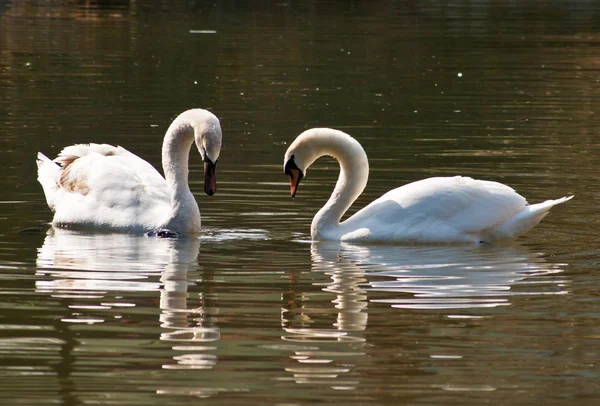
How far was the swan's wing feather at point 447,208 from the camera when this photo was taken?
11234 millimetres

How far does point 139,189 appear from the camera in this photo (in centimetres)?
1240

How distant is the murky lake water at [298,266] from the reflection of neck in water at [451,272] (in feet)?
0.11

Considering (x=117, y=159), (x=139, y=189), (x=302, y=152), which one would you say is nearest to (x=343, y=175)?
(x=302, y=152)

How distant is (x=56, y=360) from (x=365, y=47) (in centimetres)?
2870

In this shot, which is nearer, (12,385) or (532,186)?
(12,385)

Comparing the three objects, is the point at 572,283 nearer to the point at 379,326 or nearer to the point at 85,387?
the point at 379,326

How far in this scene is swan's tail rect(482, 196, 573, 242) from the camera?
36.8 feet

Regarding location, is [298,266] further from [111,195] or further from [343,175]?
[111,195]

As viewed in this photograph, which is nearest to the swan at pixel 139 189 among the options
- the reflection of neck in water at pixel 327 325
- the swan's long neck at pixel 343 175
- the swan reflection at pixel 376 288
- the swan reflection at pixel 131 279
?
the swan reflection at pixel 131 279

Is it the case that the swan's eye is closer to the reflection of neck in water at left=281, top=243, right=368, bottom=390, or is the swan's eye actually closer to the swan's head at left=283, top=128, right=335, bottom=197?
the swan's head at left=283, top=128, right=335, bottom=197

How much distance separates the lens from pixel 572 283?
9.52 m

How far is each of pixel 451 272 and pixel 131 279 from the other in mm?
2274

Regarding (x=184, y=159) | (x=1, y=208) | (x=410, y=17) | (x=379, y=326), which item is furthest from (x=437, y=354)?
(x=410, y=17)

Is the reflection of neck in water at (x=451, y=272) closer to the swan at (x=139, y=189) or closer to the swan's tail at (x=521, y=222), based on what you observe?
the swan's tail at (x=521, y=222)
